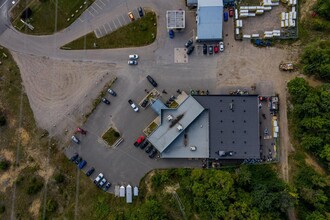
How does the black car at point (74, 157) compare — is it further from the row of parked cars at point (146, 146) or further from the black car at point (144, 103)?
the black car at point (144, 103)

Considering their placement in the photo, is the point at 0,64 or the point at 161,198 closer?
the point at 161,198

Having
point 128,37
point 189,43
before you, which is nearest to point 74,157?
point 128,37

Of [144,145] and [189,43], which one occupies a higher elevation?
[189,43]

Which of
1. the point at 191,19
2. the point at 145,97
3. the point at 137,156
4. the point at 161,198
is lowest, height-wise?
the point at 161,198

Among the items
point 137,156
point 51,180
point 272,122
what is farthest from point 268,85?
point 51,180

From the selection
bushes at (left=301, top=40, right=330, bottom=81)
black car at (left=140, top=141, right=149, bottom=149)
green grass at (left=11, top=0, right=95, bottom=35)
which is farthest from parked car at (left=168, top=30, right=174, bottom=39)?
bushes at (left=301, top=40, right=330, bottom=81)

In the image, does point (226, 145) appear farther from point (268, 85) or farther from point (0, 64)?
point (0, 64)

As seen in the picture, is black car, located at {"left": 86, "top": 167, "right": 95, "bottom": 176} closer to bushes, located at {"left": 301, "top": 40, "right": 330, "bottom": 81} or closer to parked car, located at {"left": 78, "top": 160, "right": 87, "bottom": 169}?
parked car, located at {"left": 78, "top": 160, "right": 87, "bottom": 169}

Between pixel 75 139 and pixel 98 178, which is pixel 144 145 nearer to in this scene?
pixel 98 178
